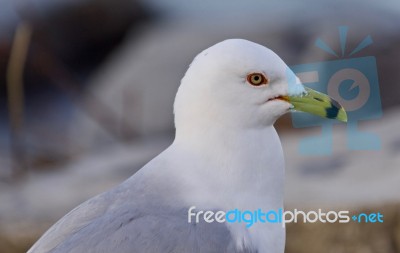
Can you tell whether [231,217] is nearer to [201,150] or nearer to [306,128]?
[201,150]

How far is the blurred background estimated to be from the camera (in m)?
2.04

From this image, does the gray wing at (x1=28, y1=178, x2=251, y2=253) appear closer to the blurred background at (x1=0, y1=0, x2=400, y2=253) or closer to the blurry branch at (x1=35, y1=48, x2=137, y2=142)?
the blurred background at (x1=0, y1=0, x2=400, y2=253)

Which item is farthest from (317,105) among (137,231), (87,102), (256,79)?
(87,102)

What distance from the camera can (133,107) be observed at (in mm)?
3494

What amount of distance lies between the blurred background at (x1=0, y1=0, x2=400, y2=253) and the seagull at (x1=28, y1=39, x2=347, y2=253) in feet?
2.69

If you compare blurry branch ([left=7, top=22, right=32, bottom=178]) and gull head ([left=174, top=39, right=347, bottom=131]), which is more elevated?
blurry branch ([left=7, top=22, right=32, bottom=178])

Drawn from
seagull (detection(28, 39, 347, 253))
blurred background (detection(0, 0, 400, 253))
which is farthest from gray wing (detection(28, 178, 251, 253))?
blurred background (detection(0, 0, 400, 253))

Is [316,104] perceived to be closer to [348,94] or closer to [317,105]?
[317,105]

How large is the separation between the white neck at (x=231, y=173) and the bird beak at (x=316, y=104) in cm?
6

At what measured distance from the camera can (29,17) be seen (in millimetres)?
3611

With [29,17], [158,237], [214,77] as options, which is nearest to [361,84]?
[214,77]

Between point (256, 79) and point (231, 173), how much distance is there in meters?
0.13

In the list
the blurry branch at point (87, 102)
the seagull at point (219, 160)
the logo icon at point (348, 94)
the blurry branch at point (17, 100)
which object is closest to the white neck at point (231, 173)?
the seagull at point (219, 160)

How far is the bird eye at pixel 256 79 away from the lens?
3.75 feet
